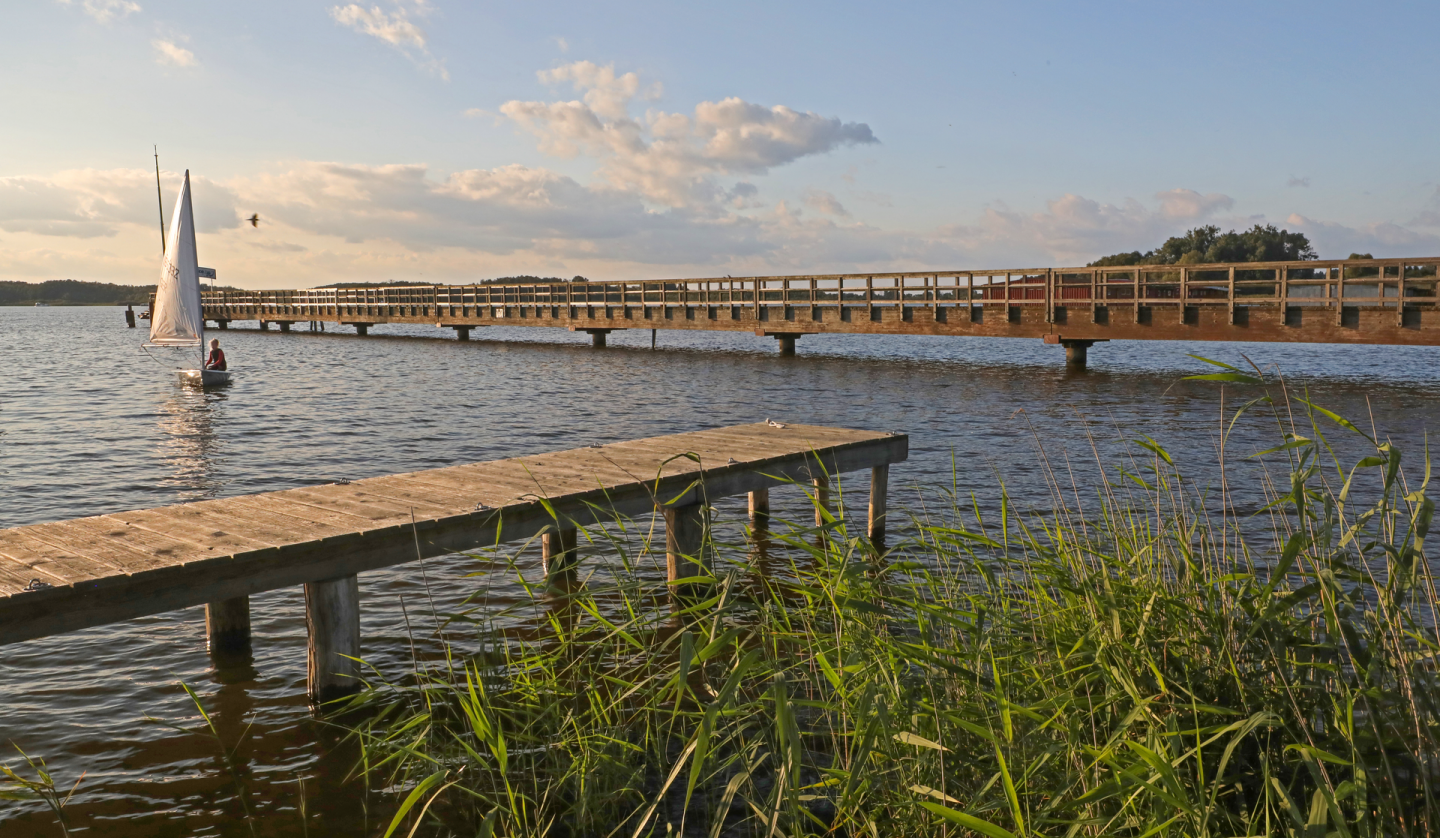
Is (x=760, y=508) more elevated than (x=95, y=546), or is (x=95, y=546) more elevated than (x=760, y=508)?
(x=95, y=546)

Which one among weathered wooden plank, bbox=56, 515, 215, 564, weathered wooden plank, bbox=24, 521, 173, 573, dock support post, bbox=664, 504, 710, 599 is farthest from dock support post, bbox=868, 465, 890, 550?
weathered wooden plank, bbox=24, 521, 173, 573

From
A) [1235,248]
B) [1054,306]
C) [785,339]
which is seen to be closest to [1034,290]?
[1054,306]

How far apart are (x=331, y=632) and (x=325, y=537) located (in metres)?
0.55

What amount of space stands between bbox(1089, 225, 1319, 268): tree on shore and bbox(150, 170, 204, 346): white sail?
7590 cm

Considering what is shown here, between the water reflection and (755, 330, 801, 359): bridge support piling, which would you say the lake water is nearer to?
the water reflection

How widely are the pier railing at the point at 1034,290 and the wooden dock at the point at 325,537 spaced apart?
803 inches

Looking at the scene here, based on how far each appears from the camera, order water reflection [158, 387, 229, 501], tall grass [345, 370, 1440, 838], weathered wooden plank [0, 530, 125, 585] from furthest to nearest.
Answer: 1. water reflection [158, 387, 229, 501]
2. weathered wooden plank [0, 530, 125, 585]
3. tall grass [345, 370, 1440, 838]

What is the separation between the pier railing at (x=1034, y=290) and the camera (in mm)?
22797

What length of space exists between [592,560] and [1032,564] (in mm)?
4981

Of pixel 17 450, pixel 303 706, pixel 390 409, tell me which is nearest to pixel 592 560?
pixel 303 706

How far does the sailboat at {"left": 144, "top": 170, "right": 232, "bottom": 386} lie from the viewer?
2262 cm

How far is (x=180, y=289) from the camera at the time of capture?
23078 millimetres

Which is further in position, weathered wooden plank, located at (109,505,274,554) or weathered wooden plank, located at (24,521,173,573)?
weathered wooden plank, located at (109,505,274,554)

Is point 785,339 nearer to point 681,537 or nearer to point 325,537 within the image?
point 681,537
